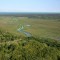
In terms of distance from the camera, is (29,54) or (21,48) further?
(21,48)

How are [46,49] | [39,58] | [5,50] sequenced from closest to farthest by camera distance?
1. [39,58]
2. [46,49]
3. [5,50]

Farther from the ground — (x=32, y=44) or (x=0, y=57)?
(x=32, y=44)

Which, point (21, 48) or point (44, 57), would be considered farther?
point (21, 48)

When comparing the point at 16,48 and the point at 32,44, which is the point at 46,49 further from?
the point at 16,48

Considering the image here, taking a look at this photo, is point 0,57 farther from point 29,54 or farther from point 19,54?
point 29,54

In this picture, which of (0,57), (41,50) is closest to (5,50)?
(0,57)

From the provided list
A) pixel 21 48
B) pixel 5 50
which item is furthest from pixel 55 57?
pixel 5 50

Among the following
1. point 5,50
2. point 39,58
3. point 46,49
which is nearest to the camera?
point 39,58

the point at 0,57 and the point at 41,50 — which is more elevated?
the point at 41,50

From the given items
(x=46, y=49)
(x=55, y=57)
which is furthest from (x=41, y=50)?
(x=55, y=57)
